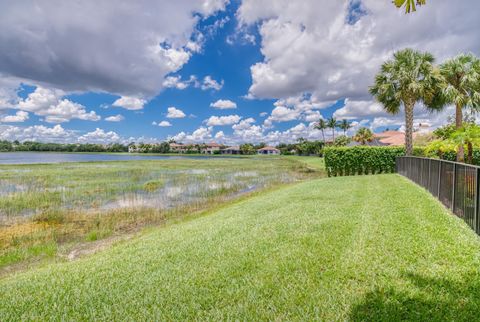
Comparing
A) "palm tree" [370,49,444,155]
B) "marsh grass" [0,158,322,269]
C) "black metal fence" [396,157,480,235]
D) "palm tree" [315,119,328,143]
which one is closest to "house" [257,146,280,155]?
"palm tree" [315,119,328,143]

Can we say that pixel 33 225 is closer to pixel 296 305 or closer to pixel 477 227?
pixel 296 305

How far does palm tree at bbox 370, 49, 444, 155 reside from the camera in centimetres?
1933

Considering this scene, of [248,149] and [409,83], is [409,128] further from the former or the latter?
[248,149]

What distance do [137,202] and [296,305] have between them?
44.1 feet

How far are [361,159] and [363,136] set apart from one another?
1335 inches

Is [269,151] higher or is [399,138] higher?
[399,138]

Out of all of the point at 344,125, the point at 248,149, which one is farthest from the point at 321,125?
the point at 248,149

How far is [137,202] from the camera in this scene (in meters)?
15.0

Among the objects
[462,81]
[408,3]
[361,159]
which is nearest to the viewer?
[408,3]

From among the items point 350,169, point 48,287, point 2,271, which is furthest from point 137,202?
point 350,169

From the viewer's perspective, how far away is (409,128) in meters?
20.0

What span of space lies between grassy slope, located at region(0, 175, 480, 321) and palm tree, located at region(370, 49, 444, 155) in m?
16.5

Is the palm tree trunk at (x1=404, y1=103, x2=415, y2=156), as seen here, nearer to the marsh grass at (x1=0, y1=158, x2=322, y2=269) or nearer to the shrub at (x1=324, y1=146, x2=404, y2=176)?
the shrub at (x1=324, y1=146, x2=404, y2=176)

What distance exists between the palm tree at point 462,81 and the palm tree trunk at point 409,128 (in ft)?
9.46
